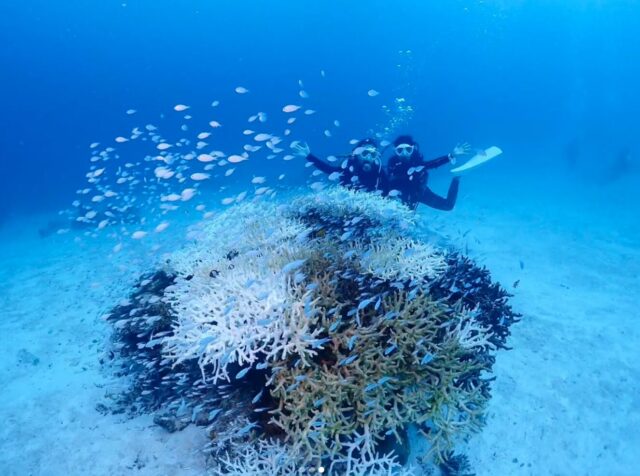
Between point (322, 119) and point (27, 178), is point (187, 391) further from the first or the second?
point (322, 119)

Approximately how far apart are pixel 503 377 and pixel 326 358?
3.81 m

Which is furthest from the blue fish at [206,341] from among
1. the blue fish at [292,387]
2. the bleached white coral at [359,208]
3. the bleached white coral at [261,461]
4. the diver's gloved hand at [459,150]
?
the diver's gloved hand at [459,150]

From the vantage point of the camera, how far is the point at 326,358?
3.96 m

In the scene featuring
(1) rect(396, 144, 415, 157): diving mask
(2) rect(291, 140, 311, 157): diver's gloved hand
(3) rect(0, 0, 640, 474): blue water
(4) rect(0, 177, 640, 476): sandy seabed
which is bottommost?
(4) rect(0, 177, 640, 476): sandy seabed

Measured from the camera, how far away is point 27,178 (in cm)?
5066

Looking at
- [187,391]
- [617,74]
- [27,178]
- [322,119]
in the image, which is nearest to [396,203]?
[187,391]

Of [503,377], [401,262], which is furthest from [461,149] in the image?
[401,262]

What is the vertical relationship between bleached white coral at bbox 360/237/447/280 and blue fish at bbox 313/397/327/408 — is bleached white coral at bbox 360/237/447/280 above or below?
above

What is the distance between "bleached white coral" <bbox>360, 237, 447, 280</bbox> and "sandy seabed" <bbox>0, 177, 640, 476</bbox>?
244 cm

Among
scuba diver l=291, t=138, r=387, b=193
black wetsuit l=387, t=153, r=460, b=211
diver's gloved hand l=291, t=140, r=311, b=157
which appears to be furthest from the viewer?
black wetsuit l=387, t=153, r=460, b=211

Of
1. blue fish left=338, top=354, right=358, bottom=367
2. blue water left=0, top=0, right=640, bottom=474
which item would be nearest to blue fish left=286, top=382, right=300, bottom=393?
blue fish left=338, top=354, right=358, bottom=367

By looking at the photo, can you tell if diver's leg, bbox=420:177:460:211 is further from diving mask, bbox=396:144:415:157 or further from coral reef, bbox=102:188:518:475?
coral reef, bbox=102:188:518:475

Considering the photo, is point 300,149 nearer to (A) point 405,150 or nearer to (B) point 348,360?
(A) point 405,150

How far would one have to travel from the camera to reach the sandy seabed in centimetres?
479
